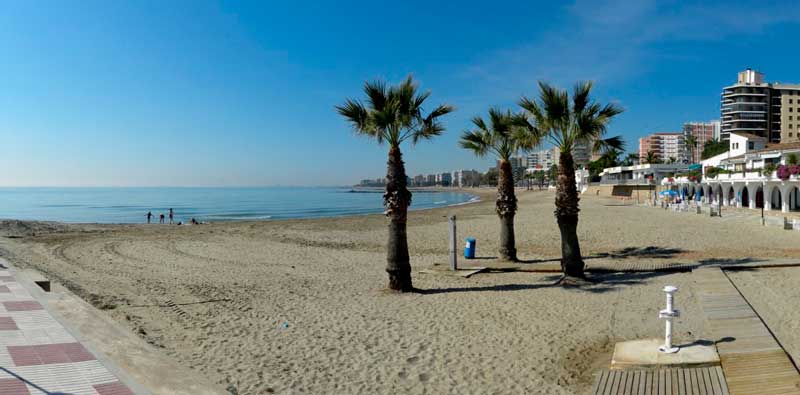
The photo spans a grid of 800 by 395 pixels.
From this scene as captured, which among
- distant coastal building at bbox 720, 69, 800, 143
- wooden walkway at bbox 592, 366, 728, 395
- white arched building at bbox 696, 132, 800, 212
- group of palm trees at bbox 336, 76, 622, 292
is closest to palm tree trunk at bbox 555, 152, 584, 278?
group of palm trees at bbox 336, 76, 622, 292

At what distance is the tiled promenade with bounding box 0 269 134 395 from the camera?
5258mm

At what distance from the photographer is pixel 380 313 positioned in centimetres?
960

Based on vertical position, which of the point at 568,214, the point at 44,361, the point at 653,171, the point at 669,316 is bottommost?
the point at 44,361

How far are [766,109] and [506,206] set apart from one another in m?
108

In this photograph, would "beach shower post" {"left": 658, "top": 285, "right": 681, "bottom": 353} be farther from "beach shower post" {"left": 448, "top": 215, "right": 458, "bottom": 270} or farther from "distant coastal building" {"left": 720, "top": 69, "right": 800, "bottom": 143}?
"distant coastal building" {"left": 720, "top": 69, "right": 800, "bottom": 143}

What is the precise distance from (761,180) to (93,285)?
41897 mm

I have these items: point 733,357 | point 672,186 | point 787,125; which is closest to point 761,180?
point 672,186

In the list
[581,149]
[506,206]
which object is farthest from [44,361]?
[506,206]

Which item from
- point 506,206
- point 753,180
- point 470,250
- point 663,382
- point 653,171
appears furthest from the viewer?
point 653,171

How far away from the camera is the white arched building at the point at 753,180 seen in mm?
34594

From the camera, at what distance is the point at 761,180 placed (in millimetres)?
35906

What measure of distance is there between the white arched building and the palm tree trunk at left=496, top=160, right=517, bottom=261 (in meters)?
26.6

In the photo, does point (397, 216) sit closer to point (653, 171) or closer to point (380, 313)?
point (380, 313)

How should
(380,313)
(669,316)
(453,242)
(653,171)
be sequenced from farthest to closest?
1. (653,171)
2. (453,242)
3. (380,313)
4. (669,316)
